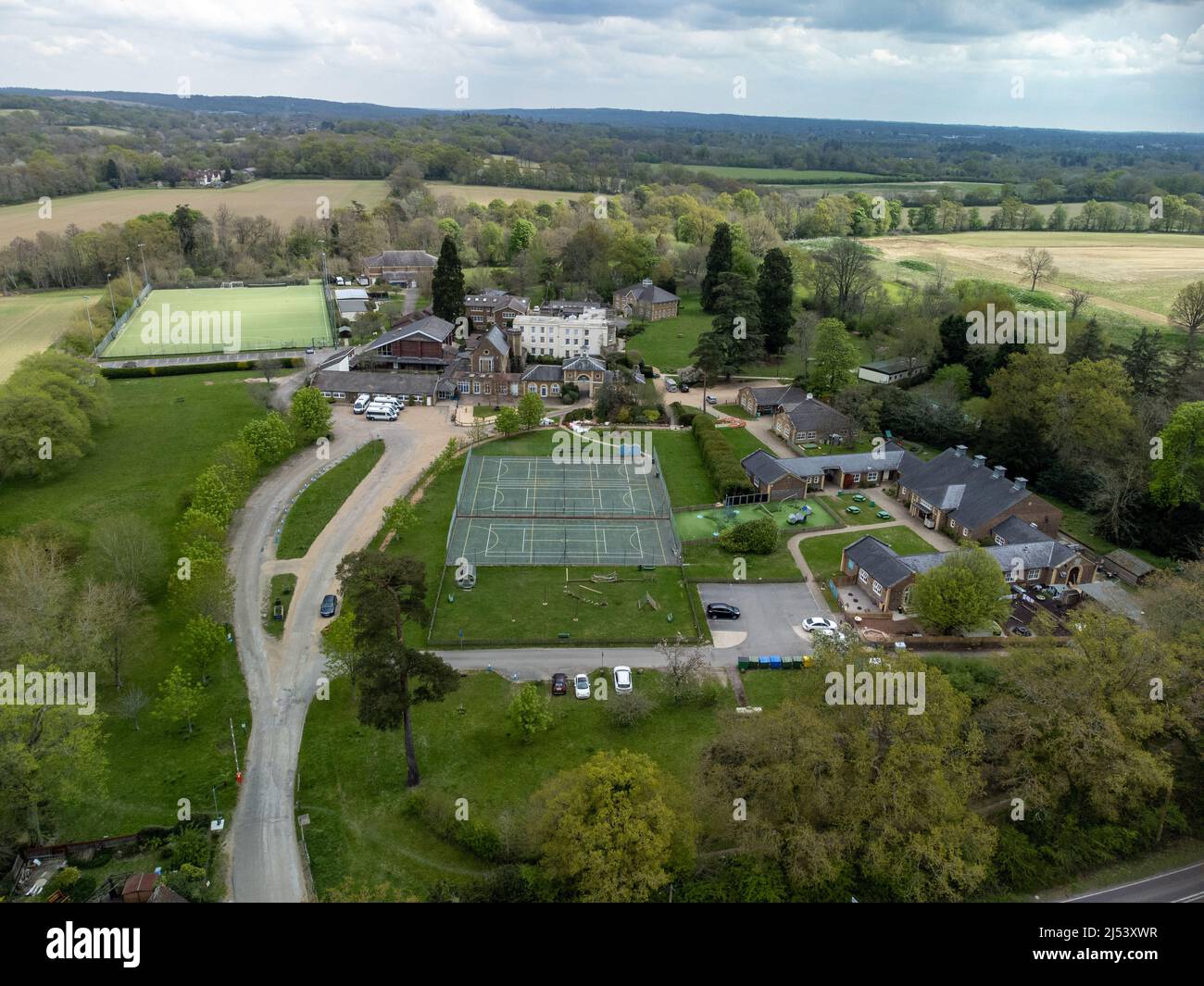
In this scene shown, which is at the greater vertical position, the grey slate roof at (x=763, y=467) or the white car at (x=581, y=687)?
the grey slate roof at (x=763, y=467)

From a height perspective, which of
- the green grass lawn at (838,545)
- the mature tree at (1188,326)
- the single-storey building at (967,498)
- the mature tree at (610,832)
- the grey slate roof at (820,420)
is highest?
the mature tree at (1188,326)

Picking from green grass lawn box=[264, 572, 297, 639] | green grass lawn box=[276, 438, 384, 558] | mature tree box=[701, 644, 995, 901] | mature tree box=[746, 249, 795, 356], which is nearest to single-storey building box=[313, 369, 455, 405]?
green grass lawn box=[276, 438, 384, 558]

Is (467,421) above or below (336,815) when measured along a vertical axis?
above

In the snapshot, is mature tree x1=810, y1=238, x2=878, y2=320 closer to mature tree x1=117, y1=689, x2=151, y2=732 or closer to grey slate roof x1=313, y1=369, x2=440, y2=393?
grey slate roof x1=313, y1=369, x2=440, y2=393

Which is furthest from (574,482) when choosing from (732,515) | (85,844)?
(85,844)

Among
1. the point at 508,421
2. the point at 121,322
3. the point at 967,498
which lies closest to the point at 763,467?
the point at 967,498

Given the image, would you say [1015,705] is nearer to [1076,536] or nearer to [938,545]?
[938,545]

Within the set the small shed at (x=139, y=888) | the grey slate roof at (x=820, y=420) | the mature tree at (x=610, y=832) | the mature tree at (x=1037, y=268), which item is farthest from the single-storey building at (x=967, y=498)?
the mature tree at (x=1037, y=268)

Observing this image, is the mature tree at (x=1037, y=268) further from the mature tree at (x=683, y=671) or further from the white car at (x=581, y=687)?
the white car at (x=581, y=687)
